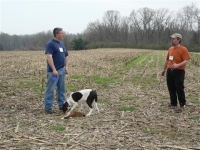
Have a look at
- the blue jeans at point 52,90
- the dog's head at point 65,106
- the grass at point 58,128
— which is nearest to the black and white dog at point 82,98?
the dog's head at point 65,106

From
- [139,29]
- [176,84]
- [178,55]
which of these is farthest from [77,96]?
[139,29]

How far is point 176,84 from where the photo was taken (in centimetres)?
780

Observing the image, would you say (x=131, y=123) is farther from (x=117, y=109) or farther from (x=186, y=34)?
(x=186, y=34)

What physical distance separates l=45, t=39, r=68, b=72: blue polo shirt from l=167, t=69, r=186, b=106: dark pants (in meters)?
3.05

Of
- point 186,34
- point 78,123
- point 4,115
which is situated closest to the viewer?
point 78,123

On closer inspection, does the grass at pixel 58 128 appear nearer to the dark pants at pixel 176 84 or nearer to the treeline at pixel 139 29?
the dark pants at pixel 176 84

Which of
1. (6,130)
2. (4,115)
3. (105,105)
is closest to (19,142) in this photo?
(6,130)

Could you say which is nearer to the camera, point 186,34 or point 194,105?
point 194,105

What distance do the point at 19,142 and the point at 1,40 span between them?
5404 inches

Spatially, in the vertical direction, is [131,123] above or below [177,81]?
below

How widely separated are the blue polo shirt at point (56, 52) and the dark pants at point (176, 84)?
10.00 feet

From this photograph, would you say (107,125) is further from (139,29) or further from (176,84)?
(139,29)

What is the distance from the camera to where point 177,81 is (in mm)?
7758

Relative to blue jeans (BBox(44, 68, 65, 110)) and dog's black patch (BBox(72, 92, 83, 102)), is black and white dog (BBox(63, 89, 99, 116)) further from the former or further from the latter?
blue jeans (BBox(44, 68, 65, 110))
